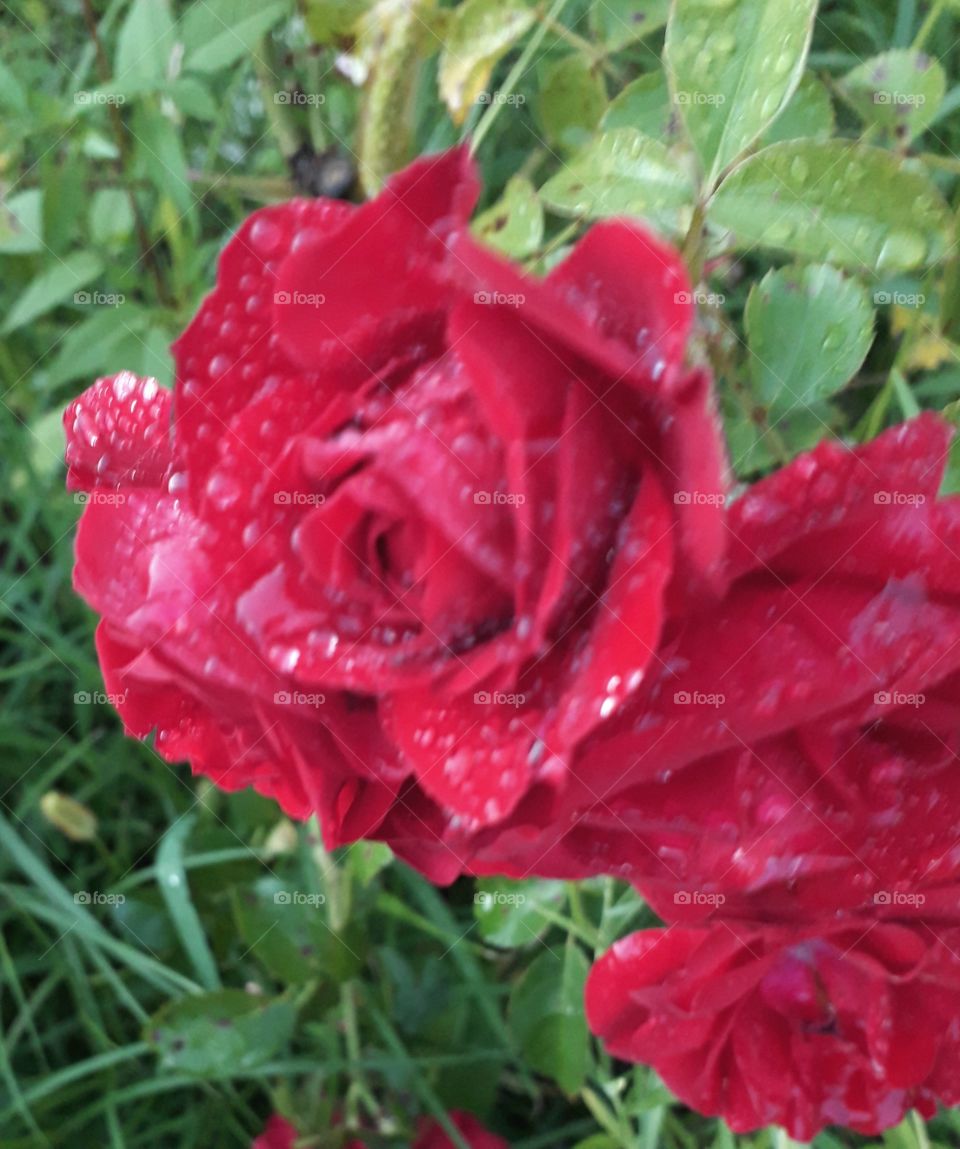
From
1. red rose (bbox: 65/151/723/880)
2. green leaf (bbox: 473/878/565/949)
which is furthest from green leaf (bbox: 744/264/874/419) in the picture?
green leaf (bbox: 473/878/565/949)

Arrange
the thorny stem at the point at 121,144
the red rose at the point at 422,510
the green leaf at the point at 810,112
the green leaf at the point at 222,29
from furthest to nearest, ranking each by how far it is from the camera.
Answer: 1. the thorny stem at the point at 121,144
2. the green leaf at the point at 222,29
3. the green leaf at the point at 810,112
4. the red rose at the point at 422,510

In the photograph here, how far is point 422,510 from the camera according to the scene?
21 centimetres

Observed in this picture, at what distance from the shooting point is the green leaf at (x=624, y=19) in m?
0.38

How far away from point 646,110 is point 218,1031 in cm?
50

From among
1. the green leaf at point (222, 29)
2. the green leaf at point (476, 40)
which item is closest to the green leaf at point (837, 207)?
the green leaf at point (476, 40)

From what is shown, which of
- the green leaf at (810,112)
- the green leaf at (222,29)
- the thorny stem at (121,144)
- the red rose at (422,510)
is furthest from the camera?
the thorny stem at (121,144)

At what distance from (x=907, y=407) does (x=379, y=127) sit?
0.21 m

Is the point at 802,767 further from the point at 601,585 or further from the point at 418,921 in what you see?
the point at 418,921

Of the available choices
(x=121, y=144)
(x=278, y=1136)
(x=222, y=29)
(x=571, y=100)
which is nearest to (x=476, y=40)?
(x=571, y=100)

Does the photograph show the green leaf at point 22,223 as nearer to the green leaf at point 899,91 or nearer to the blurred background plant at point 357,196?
the blurred background plant at point 357,196

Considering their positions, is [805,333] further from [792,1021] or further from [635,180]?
[792,1021]

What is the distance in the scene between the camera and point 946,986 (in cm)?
29

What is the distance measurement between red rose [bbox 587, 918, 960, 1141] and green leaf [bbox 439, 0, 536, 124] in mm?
278

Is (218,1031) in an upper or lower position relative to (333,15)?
lower
